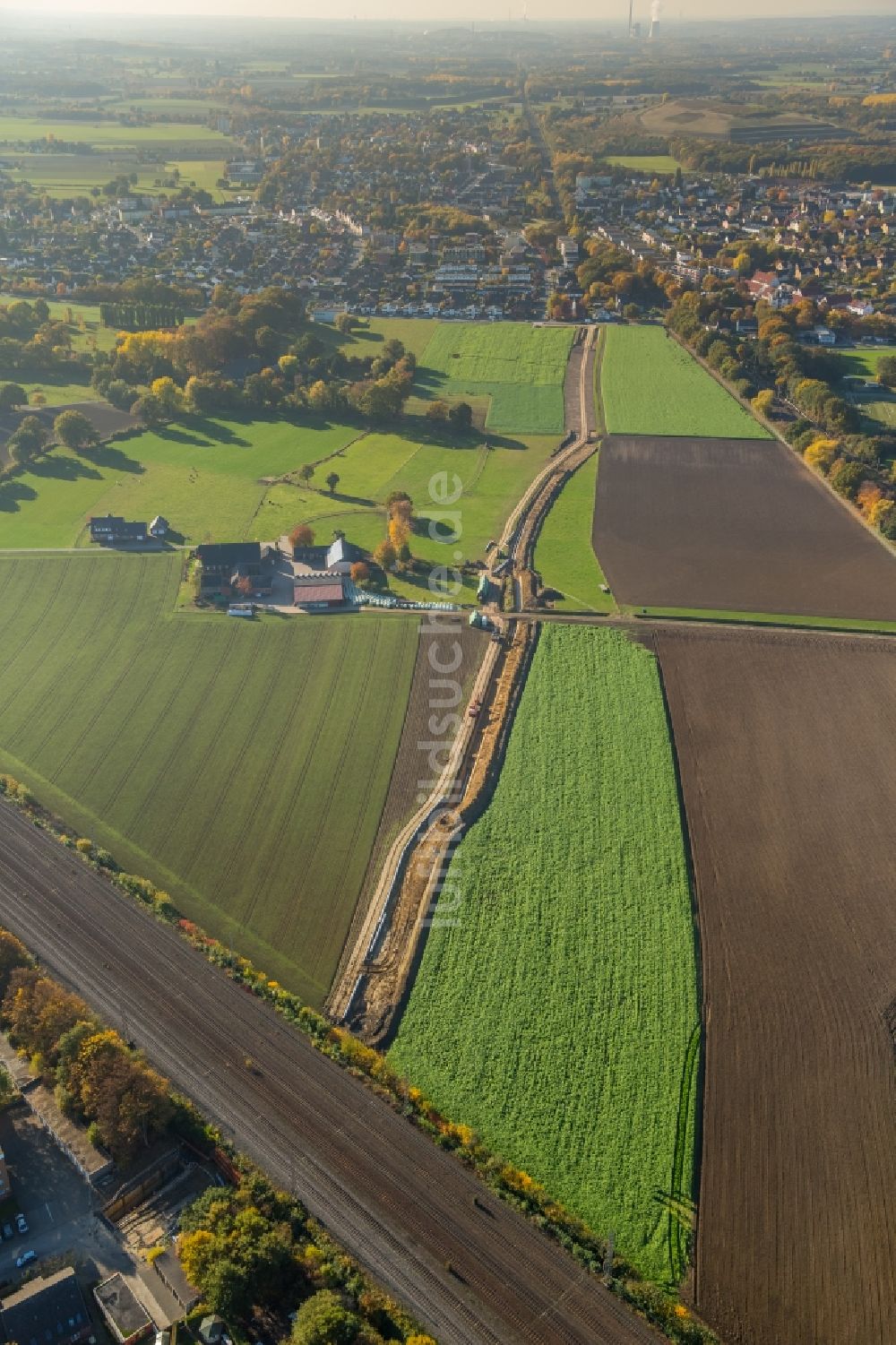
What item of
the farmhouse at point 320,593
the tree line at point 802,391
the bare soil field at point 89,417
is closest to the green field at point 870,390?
the tree line at point 802,391

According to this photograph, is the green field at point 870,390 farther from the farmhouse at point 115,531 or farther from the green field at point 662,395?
the farmhouse at point 115,531

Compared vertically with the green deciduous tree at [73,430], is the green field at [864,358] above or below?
above

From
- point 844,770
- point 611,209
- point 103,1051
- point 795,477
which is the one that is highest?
point 611,209

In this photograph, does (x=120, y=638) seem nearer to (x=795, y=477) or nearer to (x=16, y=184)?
(x=795, y=477)

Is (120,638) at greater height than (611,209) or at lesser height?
lesser

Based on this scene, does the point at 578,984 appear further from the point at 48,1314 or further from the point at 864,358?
the point at 864,358

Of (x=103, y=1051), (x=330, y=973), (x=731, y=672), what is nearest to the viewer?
(x=103, y=1051)

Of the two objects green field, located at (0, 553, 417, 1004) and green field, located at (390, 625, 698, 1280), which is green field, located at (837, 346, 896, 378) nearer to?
green field, located at (390, 625, 698, 1280)

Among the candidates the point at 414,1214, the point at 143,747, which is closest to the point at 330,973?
the point at 414,1214
